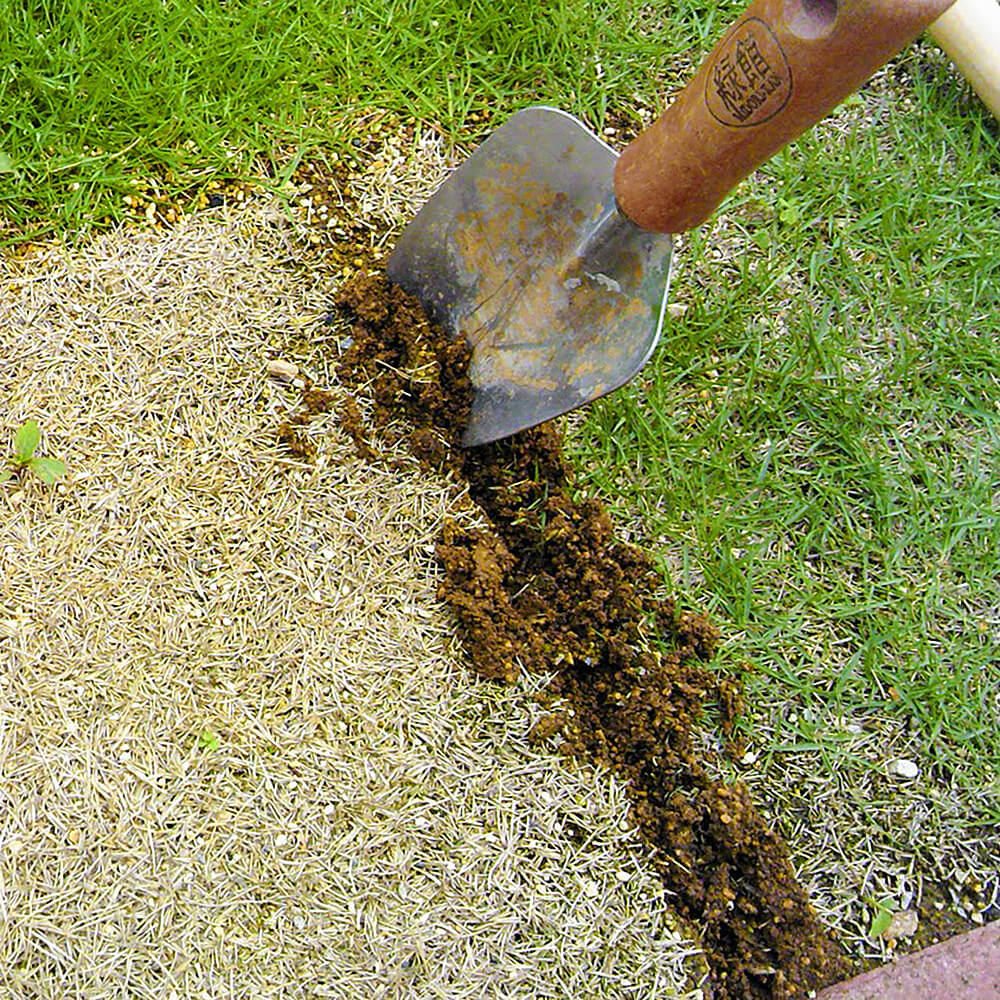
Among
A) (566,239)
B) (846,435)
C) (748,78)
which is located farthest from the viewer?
(846,435)

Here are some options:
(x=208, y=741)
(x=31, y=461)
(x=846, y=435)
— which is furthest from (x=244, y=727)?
(x=846, y=435)

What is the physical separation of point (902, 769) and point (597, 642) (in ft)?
2.25

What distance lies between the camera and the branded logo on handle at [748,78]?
4.71ft

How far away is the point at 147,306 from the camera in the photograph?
2.14 metres

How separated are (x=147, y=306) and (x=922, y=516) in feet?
5.70

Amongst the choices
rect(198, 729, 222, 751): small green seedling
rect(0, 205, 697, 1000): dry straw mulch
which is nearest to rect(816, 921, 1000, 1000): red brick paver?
rect(0, 205, 697, 1000): dry straw mulch

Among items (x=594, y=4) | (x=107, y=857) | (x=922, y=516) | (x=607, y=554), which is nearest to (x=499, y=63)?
(x=594, y=4)

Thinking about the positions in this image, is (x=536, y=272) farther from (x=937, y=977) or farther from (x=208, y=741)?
(x=937, y=977)

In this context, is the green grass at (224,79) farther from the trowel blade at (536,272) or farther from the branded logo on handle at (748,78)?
the branded logo on handle at (748,78)

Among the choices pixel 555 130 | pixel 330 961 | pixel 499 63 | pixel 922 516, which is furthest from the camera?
pixel 499 63

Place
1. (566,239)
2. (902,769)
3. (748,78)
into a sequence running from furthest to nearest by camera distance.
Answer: (902,769)
(566,239)
(748,78)

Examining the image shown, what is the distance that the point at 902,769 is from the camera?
2102 millimetres

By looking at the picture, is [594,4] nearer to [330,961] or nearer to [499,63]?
[499,63]

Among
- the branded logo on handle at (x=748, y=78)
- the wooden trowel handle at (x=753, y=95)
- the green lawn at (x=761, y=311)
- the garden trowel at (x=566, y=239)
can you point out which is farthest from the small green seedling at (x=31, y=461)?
the branded logo on handle at (x=748, y=78)
